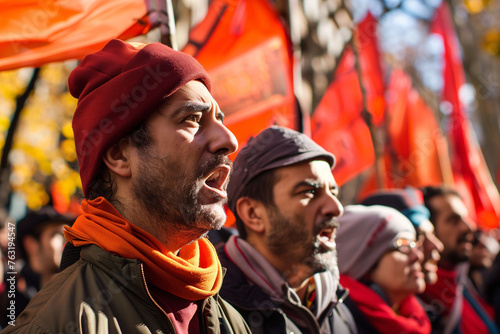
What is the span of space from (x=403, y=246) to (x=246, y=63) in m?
2.08

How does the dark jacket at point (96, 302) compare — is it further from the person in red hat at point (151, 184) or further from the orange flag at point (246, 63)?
the orange flag at point (246, 63)

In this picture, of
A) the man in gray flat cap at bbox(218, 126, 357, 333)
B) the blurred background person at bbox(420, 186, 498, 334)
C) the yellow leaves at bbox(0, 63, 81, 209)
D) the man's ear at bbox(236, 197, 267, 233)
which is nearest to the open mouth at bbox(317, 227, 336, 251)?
the man in gray flat cap at bbox(218, 126, 357, 333)

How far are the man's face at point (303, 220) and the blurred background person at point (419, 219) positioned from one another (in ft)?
5.51

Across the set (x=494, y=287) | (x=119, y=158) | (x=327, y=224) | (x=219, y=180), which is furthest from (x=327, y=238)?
(x=494, y=287)

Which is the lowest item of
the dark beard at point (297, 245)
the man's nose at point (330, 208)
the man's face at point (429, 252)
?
the man's face at point (429, 252)

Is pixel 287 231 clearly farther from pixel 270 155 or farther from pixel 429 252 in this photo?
pixel 429 252

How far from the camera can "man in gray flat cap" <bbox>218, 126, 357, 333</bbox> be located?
2.73 meters

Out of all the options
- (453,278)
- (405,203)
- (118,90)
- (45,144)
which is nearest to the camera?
(118,90)

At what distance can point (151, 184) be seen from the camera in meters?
1.92

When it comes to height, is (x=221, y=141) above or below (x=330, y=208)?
above

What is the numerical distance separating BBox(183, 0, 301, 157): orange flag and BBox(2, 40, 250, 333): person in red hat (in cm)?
207

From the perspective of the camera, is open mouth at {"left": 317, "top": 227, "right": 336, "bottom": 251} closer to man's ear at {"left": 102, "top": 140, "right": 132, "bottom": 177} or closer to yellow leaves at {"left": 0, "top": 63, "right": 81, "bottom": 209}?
man's ear at {"left": 102, "top": 140, "right": 132, "bottom": 177}

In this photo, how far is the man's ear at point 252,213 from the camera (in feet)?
9.41

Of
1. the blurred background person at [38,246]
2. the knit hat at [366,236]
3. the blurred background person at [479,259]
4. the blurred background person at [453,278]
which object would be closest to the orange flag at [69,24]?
the knit hat at [366,236]
